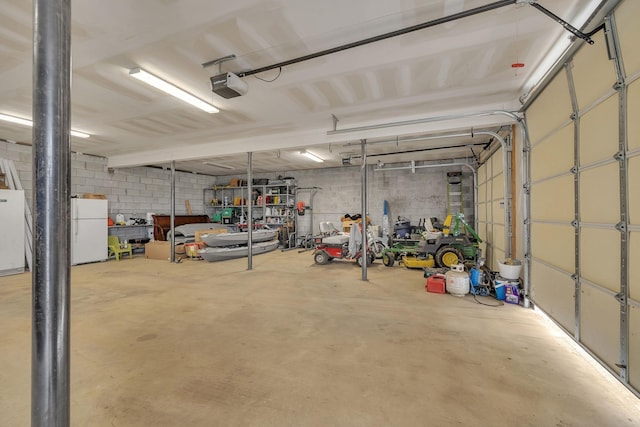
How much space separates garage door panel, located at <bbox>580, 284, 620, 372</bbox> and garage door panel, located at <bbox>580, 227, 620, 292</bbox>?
0.33 feet

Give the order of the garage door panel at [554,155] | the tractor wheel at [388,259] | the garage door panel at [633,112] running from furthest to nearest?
1. the tractor wheel at [388,259]
2. the garage door panel at [554,155]
3. the garage door panel at [633,112]

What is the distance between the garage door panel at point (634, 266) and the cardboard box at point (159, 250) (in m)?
8.55

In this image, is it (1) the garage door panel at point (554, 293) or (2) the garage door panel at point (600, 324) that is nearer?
(2) the garage door panel at point (600, 324)

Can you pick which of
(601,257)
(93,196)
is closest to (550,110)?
(601,257)

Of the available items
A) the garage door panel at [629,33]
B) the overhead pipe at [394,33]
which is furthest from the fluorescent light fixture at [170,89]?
the garage door panel at [629,33]

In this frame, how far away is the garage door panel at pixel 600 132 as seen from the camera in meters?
2.00

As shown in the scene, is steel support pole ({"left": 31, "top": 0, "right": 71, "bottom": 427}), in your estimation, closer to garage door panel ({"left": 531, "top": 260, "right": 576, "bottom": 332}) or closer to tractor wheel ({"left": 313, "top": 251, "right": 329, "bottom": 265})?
garage door panel ({"left": 531, "top": 260, "right": 576, "bottom": 332})

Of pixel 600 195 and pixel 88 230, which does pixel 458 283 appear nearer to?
pixel 600 195

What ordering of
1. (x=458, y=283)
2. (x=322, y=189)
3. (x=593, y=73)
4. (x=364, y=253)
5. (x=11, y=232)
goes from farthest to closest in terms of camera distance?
(x=322, y=189) < (x=11, y=232) < (x=364, y=253) < (x=458, y=283) < (x=593, y=73)

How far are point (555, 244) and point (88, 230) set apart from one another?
9.41 meters

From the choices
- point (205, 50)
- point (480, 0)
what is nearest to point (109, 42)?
point (205, 50)

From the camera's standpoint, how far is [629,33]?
184 cm

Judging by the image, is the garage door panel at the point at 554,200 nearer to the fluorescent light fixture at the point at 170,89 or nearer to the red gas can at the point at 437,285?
the red gas can at the point at 437,285

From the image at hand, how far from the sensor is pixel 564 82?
2695 millimetres
